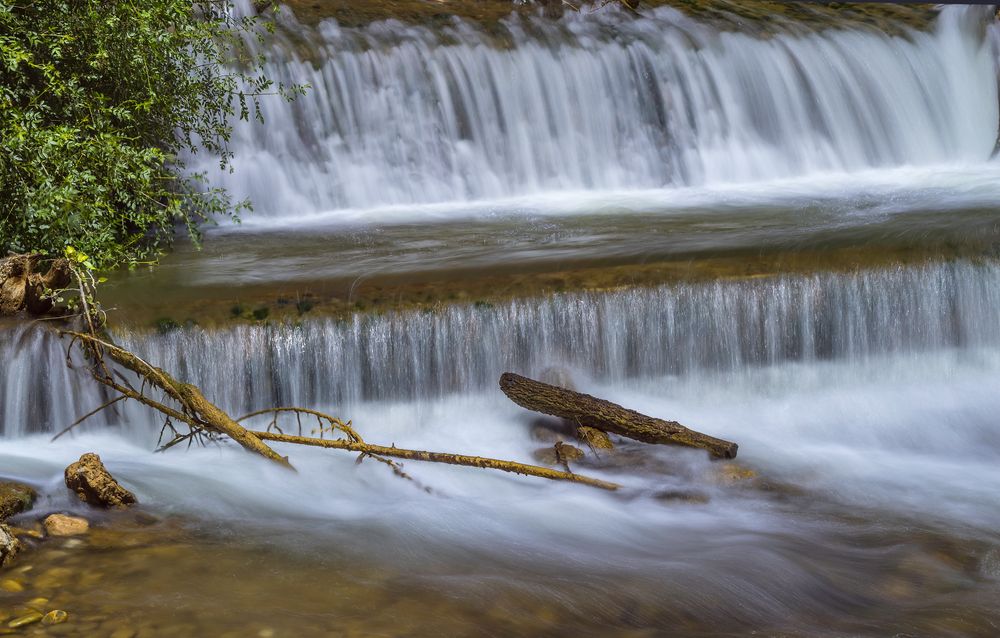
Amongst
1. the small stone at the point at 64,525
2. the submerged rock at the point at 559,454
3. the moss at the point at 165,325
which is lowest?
the submerged rock at the point at 559,454

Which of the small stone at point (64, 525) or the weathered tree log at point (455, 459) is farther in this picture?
the weathered tree log at point (455, 459)

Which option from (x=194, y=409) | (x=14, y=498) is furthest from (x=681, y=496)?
(x=14, y=498)

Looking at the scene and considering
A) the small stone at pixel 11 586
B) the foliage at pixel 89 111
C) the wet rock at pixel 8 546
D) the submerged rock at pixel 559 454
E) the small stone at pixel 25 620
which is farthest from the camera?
the foliage at pixel 89 111

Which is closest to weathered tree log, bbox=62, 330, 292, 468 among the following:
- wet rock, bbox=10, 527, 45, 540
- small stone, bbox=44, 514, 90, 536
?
small stone, bbox=44, 514, 90, 536

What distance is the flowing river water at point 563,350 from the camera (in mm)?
4543

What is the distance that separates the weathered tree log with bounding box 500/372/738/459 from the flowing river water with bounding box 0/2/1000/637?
11 cm

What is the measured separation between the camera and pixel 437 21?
12.2 meters

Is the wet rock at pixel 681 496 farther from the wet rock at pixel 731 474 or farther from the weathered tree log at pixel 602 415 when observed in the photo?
the weathered tree log at pixel 602 415

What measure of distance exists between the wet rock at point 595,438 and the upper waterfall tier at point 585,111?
5060 millimetres

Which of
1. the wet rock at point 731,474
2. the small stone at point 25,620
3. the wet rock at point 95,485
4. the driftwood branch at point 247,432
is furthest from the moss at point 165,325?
the wet rock at point 731,474

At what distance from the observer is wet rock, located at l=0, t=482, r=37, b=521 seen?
4.97 meters

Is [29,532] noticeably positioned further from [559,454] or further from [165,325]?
[559,454]

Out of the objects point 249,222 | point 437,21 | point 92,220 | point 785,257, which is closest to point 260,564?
point 92,220

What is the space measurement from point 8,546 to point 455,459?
1.89 meters
